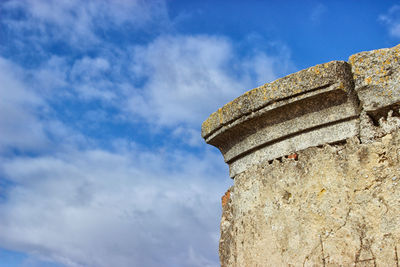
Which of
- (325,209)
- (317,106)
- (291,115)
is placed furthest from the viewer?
(291,115)

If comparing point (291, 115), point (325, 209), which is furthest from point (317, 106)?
point (325, 209)

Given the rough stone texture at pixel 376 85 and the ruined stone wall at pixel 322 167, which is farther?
the rough stone texture at pixel 376 85

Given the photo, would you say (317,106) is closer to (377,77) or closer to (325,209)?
(377,77)

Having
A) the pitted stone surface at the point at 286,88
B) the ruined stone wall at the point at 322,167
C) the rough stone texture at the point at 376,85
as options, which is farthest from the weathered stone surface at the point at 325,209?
the pitted stone surface at the point at 286,88

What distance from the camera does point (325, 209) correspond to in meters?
2.67

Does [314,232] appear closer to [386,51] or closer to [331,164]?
[331,164]

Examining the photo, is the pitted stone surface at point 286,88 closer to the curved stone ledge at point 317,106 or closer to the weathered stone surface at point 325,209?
the curved stone ledge at point 317,106

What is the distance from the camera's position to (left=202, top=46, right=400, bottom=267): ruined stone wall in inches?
99.0

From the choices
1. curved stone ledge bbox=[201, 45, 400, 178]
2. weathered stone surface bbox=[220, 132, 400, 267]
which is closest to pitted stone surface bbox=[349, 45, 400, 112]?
curved stone ledge bbox=[201, 45, 400, 178]

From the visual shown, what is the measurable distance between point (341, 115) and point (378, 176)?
42 centimetres

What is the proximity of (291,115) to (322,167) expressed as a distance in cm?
38

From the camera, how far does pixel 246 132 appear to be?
3225 millimetres

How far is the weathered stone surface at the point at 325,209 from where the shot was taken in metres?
2.47

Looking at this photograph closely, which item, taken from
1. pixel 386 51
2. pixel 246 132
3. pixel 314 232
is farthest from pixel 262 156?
pixel 386 51
